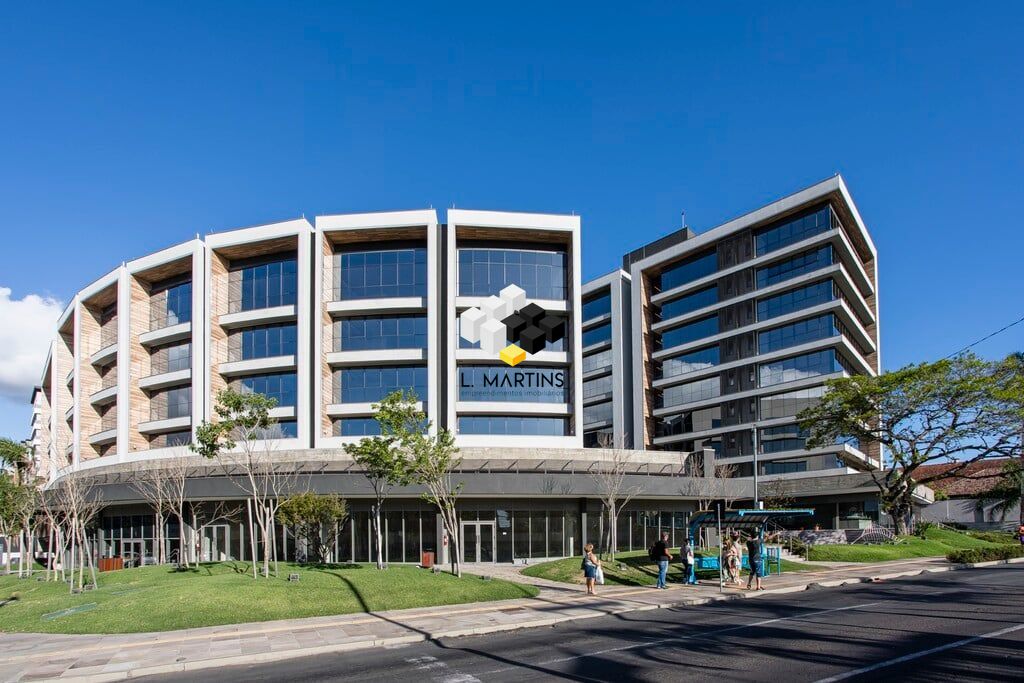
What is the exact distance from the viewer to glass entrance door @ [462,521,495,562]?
43.8 meters

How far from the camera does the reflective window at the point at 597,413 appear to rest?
82.6 m

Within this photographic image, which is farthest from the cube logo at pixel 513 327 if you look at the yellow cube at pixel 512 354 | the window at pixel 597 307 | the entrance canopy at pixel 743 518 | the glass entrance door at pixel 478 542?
the window at pixel 597 307

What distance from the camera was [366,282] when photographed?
5094 centimetres

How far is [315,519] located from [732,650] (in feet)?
88.0

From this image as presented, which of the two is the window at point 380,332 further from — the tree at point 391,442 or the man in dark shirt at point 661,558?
the man in dark shirt at point 661,558

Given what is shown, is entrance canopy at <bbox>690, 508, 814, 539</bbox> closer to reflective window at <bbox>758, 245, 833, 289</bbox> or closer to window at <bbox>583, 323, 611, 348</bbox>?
reflective window at <bbox>758, 245, 833, 289</bbox>

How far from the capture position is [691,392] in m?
74.7

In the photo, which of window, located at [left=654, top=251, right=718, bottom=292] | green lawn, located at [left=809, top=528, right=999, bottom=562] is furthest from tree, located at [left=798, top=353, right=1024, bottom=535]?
window, located at [left=654, top=251, right=718, bottom=292]

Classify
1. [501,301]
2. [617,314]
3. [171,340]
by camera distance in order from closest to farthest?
[501,301]
[171,340]
[617,314]

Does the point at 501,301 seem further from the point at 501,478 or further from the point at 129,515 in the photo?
the point at 129,515

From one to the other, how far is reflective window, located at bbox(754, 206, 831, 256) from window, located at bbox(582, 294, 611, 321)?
63.1ft

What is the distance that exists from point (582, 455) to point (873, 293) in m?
44.0

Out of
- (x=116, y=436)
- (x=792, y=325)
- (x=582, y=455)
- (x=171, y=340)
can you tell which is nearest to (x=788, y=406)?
(x=792, y=325)

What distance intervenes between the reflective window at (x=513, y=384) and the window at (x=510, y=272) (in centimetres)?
490
